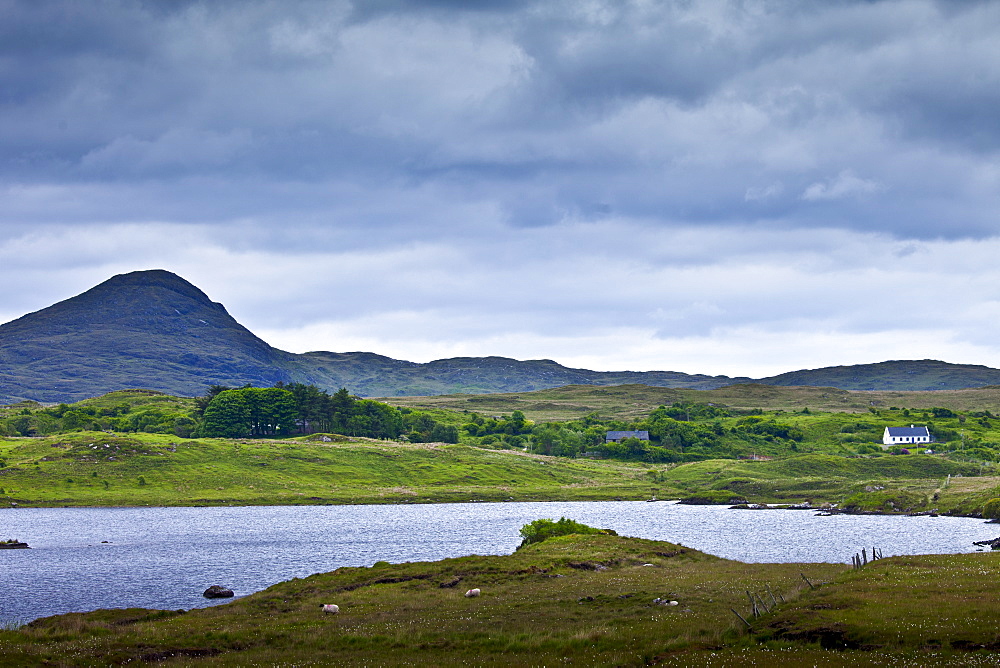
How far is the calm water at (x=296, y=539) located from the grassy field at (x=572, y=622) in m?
17.1

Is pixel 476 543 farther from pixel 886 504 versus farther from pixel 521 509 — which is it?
pixel 886 504

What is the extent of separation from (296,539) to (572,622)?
82.4 metres

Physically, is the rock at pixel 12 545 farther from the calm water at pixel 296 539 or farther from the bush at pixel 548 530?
the bush at pixel 548 530

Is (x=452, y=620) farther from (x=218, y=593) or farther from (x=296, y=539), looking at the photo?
(x=296, y=539)

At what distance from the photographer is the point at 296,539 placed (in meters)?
126

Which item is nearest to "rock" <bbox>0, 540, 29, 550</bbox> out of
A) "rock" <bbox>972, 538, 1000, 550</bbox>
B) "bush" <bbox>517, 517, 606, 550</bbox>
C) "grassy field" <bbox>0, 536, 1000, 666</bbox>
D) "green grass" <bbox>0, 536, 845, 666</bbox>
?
"green grass" <bbox>0, 536, 845, 666</bbox>

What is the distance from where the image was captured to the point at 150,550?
111750mm

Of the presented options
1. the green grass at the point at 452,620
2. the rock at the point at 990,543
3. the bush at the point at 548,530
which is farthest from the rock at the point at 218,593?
the rock at the point at 990,543

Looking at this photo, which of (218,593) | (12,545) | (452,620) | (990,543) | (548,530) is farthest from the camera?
(12,545)

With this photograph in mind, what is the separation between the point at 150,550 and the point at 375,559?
3206 centimetres

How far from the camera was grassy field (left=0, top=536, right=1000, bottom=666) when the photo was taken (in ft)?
128

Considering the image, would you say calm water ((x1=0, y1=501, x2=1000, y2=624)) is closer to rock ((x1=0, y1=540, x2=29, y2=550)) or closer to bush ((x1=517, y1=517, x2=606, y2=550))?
rock ((x1=0, y1=540, x2=29, y2=550))

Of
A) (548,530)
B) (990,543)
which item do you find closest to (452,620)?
(548,530)

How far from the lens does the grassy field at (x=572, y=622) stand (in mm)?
38875
